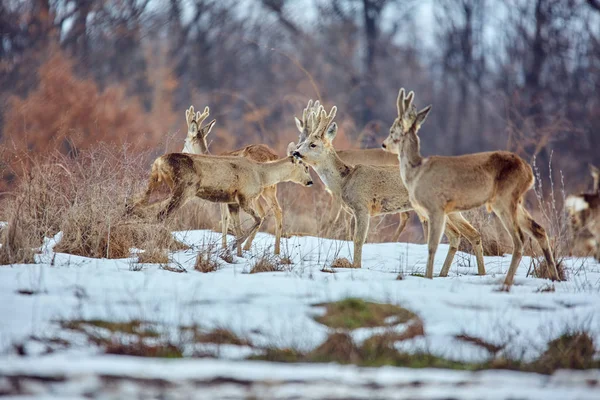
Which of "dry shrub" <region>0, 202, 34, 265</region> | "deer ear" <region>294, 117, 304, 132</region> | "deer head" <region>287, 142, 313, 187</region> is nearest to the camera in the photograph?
"dry shrub" <region>0, 202, 34, 265</region>

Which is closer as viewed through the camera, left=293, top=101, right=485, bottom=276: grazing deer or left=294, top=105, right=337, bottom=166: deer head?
left=293, top=101, right=485, bottom=276: grazing deer

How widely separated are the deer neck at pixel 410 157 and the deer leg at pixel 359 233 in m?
1.23

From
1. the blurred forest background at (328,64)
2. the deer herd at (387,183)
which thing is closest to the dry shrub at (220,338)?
the deer herd at (387,183)

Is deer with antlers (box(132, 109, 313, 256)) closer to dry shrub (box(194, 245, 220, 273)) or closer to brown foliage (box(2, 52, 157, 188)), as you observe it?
dry shrub (box(194, 245, 220, 273))

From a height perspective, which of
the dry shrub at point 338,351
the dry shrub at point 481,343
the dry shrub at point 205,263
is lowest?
the dry shrub at point 338,351

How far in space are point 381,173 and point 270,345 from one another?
14.8 feet

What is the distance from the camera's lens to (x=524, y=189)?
8.27 meters

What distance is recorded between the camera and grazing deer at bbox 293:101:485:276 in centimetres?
962

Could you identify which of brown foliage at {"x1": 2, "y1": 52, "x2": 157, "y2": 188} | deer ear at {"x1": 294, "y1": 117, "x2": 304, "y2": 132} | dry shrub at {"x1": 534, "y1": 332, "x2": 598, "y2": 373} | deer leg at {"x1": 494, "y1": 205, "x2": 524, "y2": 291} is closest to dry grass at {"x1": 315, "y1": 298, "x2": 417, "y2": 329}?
dry shrub at {"x1": 534, "y1": 332, "x2": 598, "y2": 373}

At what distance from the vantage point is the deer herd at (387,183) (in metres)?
8.23

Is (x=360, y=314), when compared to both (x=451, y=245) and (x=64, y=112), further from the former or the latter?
(x=64, y=112)

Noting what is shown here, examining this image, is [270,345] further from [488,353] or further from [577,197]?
[577,197]

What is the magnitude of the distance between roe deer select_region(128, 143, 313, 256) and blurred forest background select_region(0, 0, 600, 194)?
48.6ft

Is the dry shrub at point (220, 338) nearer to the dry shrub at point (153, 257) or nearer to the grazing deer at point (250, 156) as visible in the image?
the dry shrub at point (153, 257)
